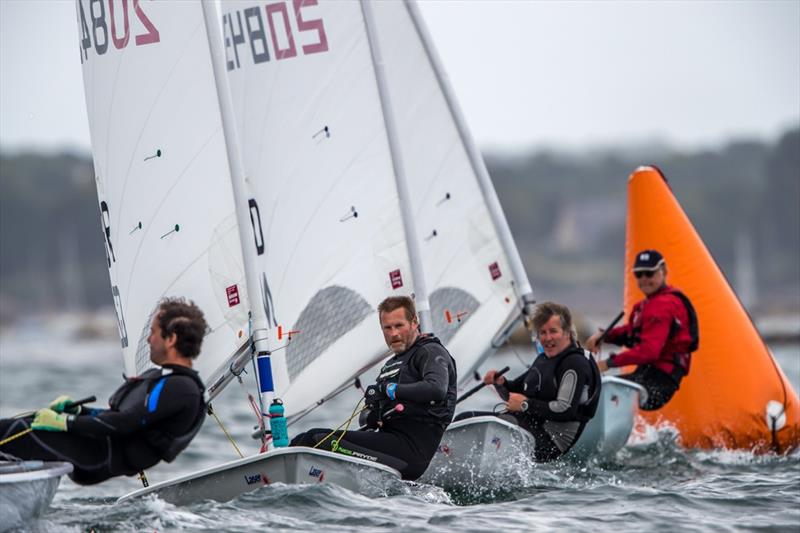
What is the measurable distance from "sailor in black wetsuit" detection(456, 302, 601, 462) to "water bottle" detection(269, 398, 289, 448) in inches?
51.2

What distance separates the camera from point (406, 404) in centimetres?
659

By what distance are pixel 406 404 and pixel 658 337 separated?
8.78ft

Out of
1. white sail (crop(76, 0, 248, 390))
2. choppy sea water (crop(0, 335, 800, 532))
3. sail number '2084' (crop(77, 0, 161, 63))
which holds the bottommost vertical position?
choppy sea water (crop(0, 335, 800, 532))

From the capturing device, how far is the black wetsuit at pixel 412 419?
6.45m

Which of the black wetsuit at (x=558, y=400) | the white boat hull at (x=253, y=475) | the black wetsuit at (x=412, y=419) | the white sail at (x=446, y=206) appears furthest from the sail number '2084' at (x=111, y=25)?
the black wetsuit at (x=558, y=400)

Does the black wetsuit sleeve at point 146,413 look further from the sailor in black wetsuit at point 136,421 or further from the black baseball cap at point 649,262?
the black baseball cap at point 649,262

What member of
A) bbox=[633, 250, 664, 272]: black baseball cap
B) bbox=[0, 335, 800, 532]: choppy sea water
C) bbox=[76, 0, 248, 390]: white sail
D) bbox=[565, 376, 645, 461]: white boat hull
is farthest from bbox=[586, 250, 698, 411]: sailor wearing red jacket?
bbox=[76, 0, 248, 390]: white sail

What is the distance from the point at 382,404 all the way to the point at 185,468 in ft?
13.3

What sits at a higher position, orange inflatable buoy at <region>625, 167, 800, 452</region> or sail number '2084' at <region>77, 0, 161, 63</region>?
sail number '2084' at <region>77, 0, 161, 63</region>

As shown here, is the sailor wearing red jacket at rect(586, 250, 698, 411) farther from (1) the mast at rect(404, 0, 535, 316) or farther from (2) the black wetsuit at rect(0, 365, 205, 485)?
(2) the black wetsuit at rect(0, 365, 205, 485)

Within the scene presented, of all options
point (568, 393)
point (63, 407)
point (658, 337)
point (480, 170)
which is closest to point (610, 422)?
point (658, 337)

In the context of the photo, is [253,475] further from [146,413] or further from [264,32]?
[264,32]

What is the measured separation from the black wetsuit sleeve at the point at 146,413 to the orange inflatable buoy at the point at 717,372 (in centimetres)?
496

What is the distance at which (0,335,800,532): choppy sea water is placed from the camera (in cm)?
585
